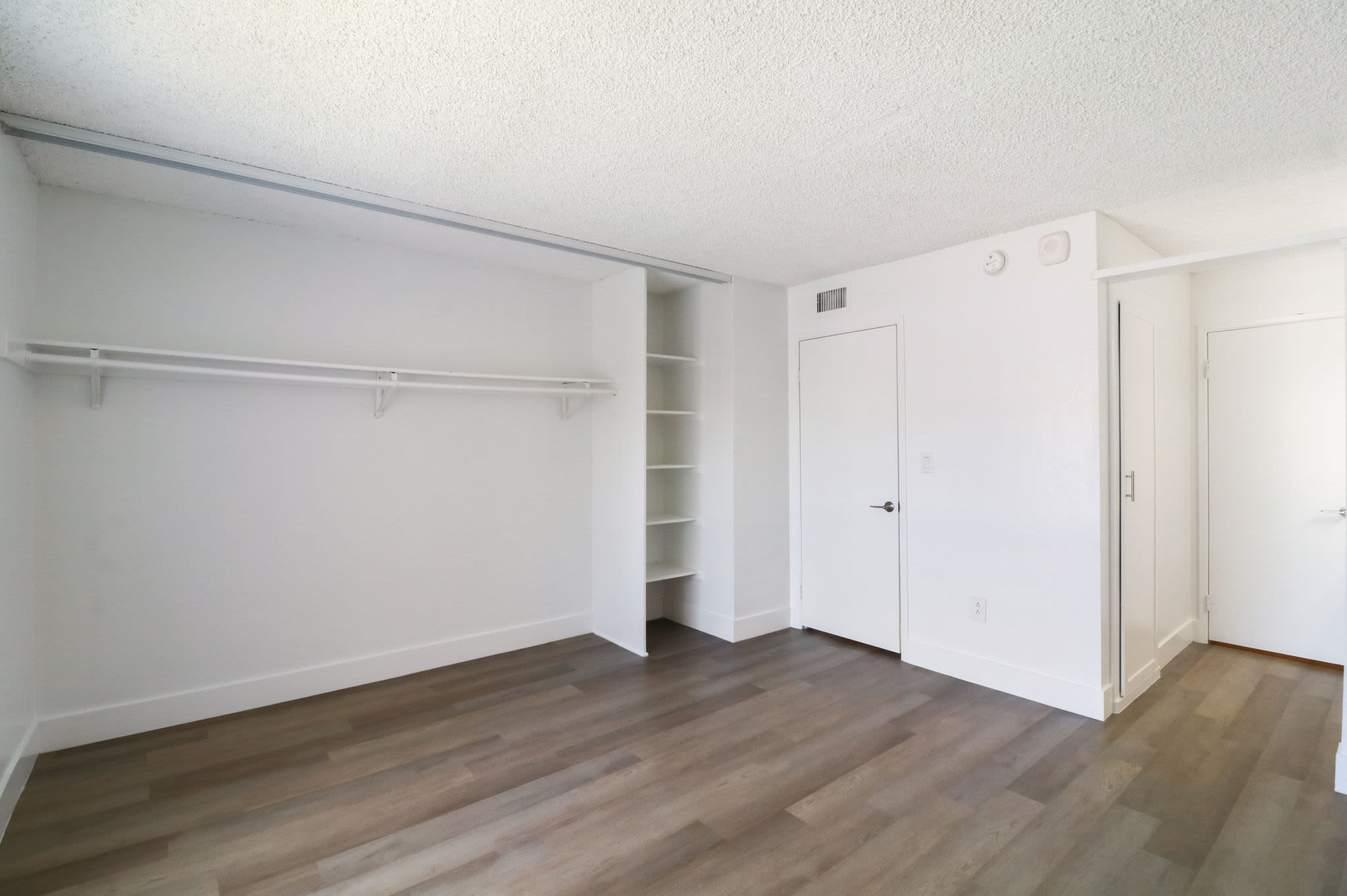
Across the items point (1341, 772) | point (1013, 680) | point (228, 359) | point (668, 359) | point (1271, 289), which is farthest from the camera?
point (668, 359)

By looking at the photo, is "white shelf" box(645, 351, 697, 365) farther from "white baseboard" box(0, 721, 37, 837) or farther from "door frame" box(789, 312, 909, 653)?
"white baseboard" box(0, 721, 37, 837)

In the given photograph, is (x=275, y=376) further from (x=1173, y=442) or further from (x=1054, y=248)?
(x=1173, y=442)

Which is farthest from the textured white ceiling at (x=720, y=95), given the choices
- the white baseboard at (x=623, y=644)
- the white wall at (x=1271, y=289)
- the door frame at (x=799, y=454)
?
the white baseboard at (x=623, y=644)

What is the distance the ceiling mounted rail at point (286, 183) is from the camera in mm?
2330

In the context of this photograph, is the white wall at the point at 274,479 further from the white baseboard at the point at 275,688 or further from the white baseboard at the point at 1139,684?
the white baseboard at the point at 1139,684

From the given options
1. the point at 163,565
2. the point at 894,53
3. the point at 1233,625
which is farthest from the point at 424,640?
the point at 1233,625

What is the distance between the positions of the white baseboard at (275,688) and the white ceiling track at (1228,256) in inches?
146

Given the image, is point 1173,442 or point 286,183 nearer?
point 286,183

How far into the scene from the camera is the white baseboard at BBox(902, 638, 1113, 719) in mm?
3164

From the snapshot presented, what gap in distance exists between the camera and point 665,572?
14.9ft

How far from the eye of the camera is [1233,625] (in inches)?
166

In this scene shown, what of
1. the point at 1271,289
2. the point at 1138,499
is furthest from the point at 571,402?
the point at 1271,289

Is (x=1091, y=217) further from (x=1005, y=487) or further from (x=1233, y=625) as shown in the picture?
(x=1233, y=625)

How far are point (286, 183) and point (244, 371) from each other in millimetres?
882
